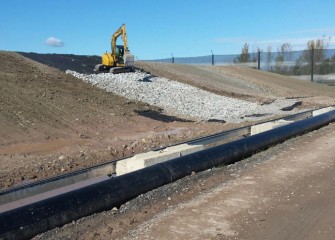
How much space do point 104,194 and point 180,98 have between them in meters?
20.1

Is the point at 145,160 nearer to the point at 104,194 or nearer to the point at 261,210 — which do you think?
the point at 104,194

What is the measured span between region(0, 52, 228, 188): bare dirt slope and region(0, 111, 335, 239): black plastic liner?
4019 mm

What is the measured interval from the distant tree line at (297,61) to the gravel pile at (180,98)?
26.6 m

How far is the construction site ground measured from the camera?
5.30 m

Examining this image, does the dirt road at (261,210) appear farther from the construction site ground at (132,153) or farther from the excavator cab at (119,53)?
the excavator cab at (119,53)

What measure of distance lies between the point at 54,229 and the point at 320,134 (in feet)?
31.8

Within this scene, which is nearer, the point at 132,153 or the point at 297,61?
the point at 132,153

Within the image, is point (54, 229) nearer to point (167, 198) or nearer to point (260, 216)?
point (167, 198)

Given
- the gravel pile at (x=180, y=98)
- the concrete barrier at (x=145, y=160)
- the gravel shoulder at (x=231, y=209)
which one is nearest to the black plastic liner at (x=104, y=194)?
the gravel shoulder at (x=231, y=209)

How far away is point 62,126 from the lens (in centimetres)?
1641

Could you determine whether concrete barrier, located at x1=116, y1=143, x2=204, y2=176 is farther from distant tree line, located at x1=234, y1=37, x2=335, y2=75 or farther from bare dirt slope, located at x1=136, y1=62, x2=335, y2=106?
distant tree line, located at x1=234, y1=37, x2=335, y2=75

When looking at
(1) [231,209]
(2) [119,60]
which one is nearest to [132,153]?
(1) [231,209]

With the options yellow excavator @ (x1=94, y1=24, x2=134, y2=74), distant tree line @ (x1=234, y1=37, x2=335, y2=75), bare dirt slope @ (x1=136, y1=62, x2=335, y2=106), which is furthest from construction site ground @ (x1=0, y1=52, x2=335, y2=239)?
distant tree line @ (x1=234, y1=37, x2=335, y2=75)

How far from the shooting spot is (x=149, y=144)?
1407cm
